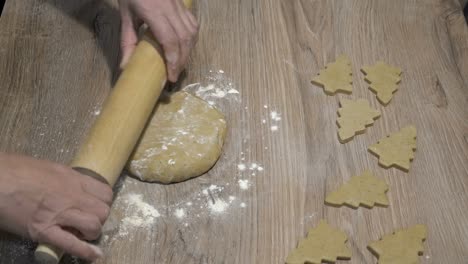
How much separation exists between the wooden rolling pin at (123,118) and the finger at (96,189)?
2.3 inches

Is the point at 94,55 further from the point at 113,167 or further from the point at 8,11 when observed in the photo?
the point at 113,167

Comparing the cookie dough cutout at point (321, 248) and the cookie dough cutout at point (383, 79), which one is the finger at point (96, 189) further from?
the cookie dough cutout at point (383, 79)

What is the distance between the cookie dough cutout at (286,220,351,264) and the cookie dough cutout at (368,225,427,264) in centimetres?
8

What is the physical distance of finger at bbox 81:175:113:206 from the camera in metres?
1.09

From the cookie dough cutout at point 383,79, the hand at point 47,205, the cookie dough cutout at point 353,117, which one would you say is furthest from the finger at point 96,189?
the cookie dough cutout at point 383,79

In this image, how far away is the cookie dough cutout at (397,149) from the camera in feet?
4.71

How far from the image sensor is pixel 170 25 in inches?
53.4

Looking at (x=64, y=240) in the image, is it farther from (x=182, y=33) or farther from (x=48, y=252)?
(x=182, y=33)

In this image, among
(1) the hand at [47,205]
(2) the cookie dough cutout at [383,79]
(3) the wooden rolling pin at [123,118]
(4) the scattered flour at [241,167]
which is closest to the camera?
(1) the hand at [47,205]

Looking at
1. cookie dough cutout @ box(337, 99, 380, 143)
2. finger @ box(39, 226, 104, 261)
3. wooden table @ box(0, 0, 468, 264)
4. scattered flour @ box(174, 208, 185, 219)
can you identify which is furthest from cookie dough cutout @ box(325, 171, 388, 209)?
finger @ box(39, 226, 104, 261)

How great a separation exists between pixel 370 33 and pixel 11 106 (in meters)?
1.19

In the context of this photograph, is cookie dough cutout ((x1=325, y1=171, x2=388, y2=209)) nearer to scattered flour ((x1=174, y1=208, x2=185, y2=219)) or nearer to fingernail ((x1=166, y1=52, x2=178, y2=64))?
scattered flour ((x1=174, y1=208, x2=185, y2=219))

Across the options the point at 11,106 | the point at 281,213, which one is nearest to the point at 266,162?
the point at 281,213

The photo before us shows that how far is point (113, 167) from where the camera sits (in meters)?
1.21
